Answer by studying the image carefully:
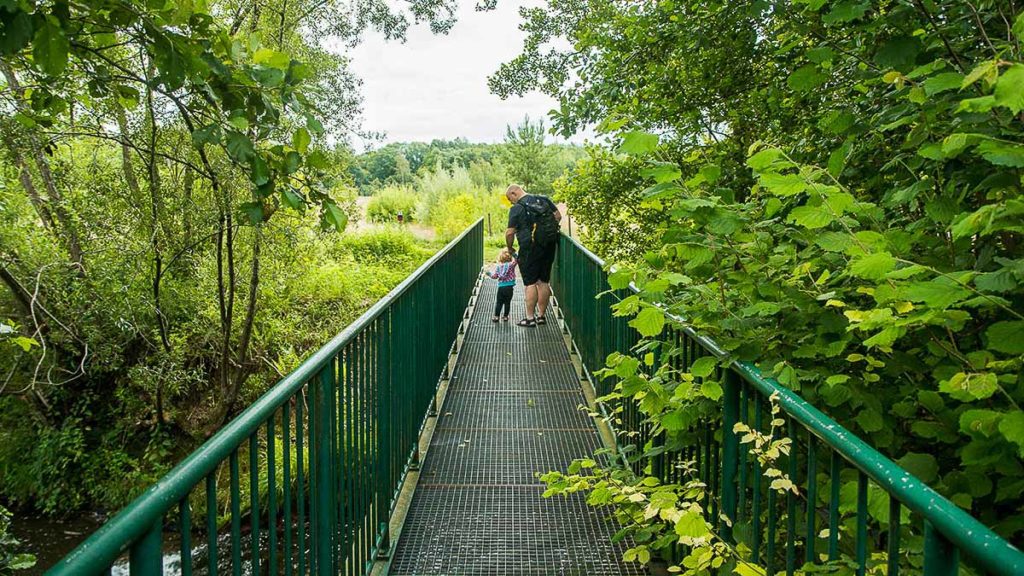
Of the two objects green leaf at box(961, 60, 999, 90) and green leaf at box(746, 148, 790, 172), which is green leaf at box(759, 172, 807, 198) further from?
green leaf at box(961, 60, 999, 90)

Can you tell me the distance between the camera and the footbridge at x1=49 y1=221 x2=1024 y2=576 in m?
1.28

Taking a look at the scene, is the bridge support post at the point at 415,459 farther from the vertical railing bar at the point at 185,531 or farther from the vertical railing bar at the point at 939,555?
the vertical railing bar at the point at 939,555

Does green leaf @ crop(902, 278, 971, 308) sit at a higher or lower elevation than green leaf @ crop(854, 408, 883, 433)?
higher

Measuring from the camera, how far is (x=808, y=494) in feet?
5.54

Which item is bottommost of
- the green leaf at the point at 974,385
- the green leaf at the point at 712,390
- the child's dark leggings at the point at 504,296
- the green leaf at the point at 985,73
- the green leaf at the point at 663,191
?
the child's dark leggings at the point at 504,296

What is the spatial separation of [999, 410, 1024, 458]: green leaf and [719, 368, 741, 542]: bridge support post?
96 centimetres

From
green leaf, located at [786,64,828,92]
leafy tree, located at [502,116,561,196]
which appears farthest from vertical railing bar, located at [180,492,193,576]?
leafy tree, located at [502,116,561,196]

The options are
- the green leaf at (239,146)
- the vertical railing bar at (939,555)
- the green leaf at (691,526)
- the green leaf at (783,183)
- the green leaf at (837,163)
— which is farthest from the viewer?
the green leaf at (239,146)

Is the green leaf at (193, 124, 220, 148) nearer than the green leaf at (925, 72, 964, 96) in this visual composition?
No

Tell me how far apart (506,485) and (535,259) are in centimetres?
444

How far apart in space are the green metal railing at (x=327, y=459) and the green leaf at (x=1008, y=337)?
168 centimetres

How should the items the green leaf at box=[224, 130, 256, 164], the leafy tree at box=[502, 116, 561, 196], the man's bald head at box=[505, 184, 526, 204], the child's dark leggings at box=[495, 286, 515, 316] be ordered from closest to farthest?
the green leaf at box=[224, 130, 256, 164], the man's bald head at box=[505, 184, 526, 204], the child's dark leggings at box=[495, 286, 515, 316], the leafy tree at box=[502, 116, 561, 196]

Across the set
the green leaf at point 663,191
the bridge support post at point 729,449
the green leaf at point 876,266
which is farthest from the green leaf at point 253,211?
the green leaf at point 876,266

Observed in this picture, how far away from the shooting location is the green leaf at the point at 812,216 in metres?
1.83
